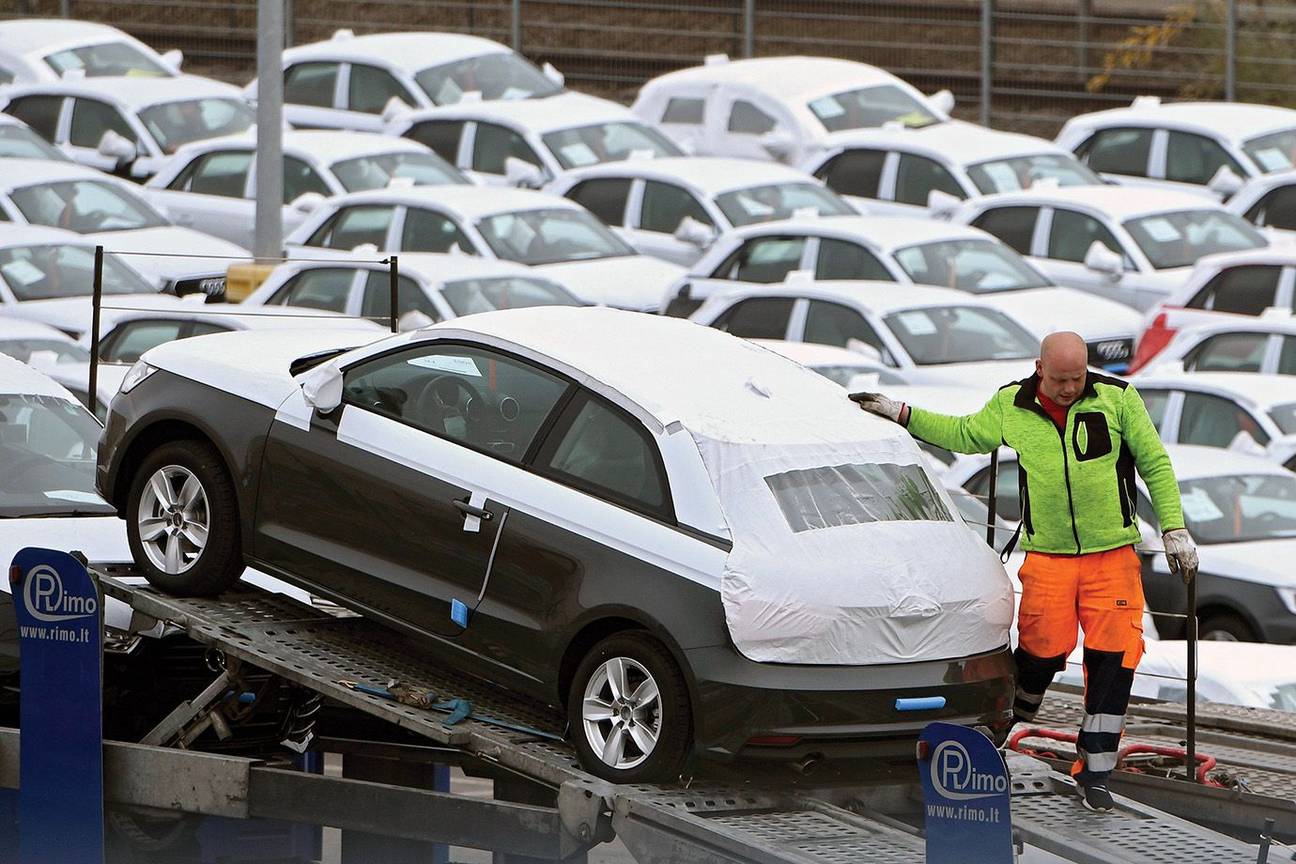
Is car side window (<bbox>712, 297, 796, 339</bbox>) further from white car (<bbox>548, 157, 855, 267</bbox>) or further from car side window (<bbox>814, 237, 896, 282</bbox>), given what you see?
white car (<bbox>548, 157, 855, 267</bbox>)

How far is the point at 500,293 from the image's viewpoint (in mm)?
18016

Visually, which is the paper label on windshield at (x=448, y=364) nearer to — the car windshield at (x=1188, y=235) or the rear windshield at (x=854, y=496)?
the rear windshield at (x=854, y=496)

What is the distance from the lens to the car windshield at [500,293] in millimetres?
17688

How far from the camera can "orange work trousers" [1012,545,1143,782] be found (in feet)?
27.1

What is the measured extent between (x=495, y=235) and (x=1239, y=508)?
772cm

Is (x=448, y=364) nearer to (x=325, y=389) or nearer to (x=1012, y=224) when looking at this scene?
(x=325, y=389)

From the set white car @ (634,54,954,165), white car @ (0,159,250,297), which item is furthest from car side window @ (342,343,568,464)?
white car @ (634,54,954,165)

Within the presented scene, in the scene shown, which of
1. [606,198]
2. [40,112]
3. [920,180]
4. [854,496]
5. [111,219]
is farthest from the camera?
[40,112]

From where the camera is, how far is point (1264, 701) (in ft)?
37.8

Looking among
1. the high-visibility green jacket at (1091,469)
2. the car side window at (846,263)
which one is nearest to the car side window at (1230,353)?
the car side window at (846,263)

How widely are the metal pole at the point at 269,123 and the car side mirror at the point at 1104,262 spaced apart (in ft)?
24.4

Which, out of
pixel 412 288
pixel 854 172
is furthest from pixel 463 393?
pixel 854 172

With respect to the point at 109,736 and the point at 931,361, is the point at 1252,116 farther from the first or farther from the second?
the point at 109,736

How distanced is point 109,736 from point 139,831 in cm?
75
